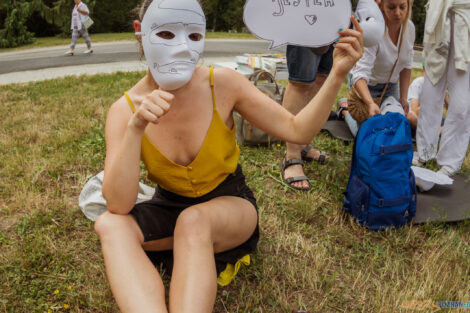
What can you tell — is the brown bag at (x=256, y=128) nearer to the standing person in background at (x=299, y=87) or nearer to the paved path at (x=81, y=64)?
the standing person in background at (x=299, y=87)

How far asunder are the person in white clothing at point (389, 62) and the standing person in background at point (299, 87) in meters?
0.30

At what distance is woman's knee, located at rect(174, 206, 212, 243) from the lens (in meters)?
1.54

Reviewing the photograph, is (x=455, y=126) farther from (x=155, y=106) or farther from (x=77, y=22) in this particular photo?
(x=77, y=22)

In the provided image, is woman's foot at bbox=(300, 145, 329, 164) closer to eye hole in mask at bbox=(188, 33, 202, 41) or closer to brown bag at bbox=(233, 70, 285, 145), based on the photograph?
brown bag at bbox=(233, 70, 285, 145)

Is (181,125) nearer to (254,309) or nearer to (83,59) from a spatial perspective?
(254,309)

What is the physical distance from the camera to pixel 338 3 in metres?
1.53

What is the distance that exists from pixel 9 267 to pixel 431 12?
334cm

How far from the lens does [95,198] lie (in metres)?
2.41

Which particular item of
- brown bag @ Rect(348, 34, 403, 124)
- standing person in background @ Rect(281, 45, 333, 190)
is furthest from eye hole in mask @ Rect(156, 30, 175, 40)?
brown bag @ Rect(348, 34, 403, 124)

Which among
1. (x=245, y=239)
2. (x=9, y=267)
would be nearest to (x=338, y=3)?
(x=245, y=239)

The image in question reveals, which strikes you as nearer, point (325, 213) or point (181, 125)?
point (181, 125)

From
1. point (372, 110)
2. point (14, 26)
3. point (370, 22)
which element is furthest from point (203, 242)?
point (14, 26)

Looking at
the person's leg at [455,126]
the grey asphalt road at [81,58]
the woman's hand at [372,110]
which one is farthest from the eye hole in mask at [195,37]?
the grey asphalt road at [81,58]

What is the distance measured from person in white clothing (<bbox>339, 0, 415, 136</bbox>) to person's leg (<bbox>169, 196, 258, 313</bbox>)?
1.51 m
